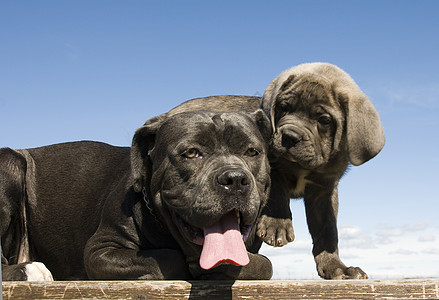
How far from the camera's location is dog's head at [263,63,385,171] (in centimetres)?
494

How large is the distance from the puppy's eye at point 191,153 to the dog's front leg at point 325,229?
1727mm

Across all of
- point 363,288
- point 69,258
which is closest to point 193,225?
point 363,288

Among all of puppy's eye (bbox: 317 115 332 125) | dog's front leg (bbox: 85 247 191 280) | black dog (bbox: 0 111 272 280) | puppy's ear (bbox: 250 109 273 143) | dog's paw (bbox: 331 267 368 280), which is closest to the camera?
black dog (bbox: 0 111 272 280)

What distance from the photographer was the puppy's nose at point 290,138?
4.82m

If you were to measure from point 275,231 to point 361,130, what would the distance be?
1.14 metres

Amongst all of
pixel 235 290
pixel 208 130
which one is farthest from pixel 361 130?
pixel 235 290

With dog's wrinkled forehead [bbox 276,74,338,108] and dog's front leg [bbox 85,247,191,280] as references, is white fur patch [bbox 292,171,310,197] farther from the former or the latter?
dog's front leg [bbox 85,247,191,280]

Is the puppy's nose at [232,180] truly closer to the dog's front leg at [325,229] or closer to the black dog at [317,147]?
the black dog at [317,147]

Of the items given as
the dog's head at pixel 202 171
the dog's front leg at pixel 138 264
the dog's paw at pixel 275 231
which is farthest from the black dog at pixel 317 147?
the dog's front leg at pixel 138 264

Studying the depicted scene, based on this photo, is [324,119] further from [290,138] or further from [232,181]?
[232,181]

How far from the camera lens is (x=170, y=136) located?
4.05 m

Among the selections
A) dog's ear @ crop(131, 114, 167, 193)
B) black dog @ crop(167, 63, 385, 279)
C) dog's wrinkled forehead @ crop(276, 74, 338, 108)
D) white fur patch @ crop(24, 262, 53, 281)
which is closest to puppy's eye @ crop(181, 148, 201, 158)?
dog's ear @ crop(131, 114, 167, 193)

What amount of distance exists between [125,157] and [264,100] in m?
1.38

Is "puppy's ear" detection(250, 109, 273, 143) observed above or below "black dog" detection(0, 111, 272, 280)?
above
